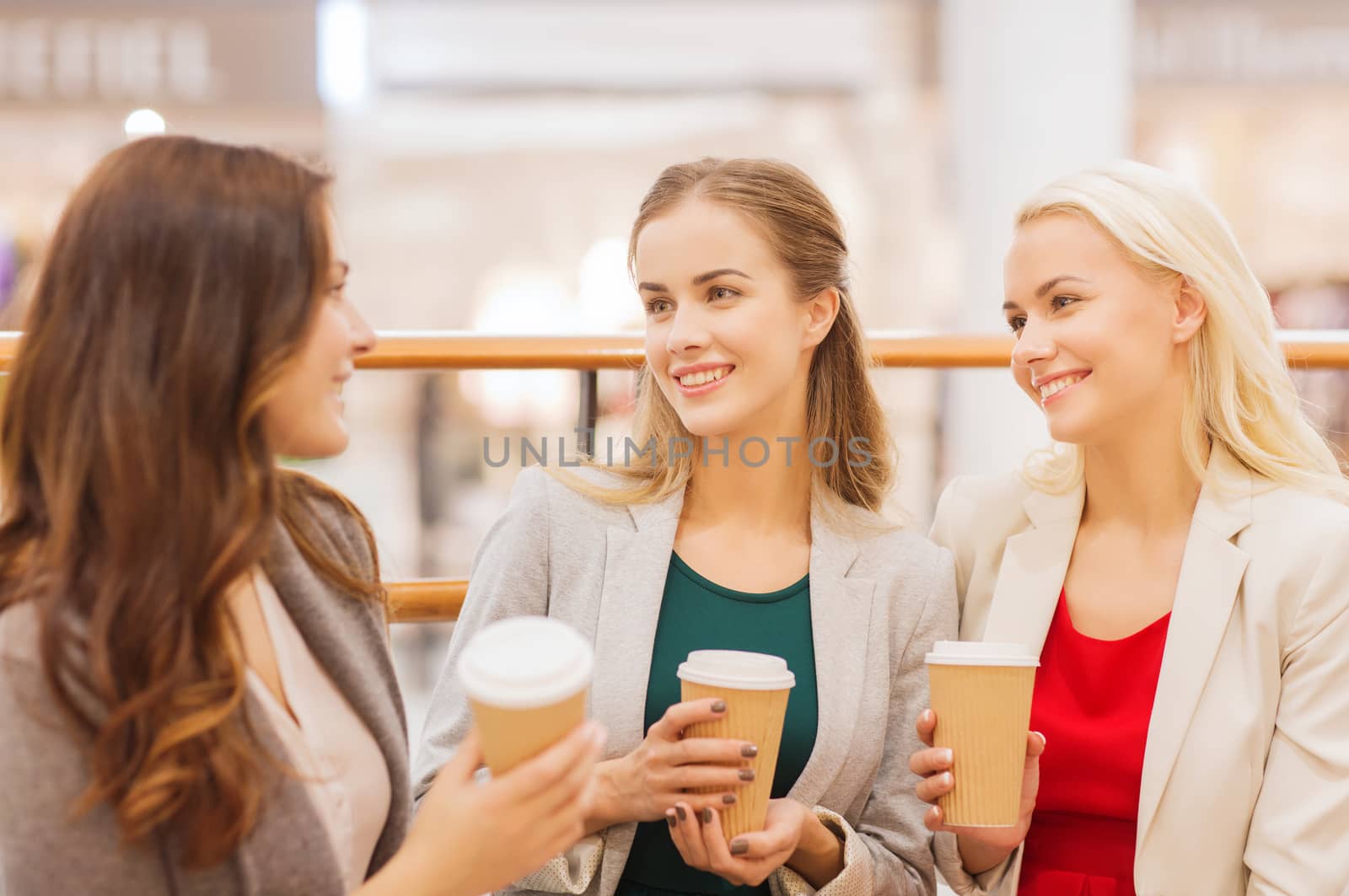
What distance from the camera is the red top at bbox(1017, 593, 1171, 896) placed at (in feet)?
5.63

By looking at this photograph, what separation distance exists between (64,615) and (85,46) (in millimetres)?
5418

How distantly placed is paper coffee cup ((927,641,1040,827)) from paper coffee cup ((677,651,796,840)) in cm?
21

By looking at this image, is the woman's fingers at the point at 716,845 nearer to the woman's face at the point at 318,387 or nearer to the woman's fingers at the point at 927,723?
the woman's fingers at the point at 927,723

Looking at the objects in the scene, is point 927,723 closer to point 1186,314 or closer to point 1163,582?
point 1163,582

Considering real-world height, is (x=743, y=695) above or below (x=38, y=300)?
below

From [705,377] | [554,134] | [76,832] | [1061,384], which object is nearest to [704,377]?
[705,377]

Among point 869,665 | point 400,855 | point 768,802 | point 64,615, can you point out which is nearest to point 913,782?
point 869,665

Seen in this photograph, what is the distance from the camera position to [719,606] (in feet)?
5.90

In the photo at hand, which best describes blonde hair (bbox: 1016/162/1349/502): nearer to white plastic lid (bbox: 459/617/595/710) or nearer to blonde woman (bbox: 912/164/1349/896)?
blonde woman (bbox: 912/164/1349/896)

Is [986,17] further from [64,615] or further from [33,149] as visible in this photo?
[33,149]

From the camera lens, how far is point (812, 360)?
6.68 feet

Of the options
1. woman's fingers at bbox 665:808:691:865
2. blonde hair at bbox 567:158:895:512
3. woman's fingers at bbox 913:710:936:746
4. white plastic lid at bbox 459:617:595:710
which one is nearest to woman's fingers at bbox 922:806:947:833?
woman's fingers at bbox 913:710:936:746

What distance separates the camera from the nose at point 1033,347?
1.75m

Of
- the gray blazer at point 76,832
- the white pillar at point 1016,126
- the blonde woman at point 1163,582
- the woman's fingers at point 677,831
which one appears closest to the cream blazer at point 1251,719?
the blonde woman at point 1163,582
